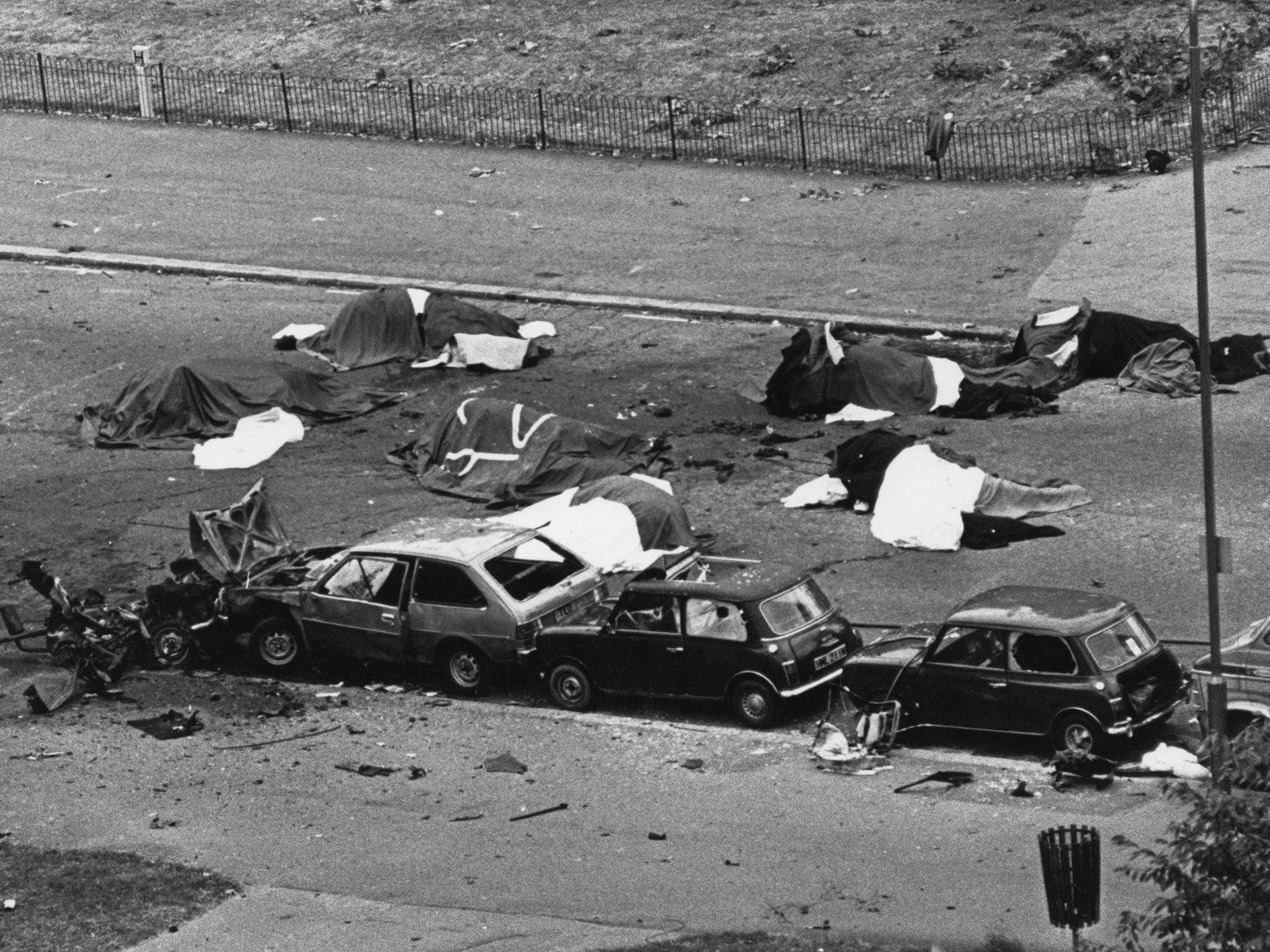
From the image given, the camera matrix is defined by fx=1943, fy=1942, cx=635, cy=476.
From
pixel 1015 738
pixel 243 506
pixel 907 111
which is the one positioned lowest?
pixel 1015 738

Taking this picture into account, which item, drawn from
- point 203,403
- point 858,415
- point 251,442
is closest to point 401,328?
point 203,403

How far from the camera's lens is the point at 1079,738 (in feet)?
49.8

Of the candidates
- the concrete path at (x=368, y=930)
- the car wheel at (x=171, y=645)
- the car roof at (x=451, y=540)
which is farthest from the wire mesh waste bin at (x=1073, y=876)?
the car wheel at (x=171, y=645)

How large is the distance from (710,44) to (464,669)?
24.7m

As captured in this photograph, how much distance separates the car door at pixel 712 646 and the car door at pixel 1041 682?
233 cm

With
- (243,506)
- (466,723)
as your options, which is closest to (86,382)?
(243,506)

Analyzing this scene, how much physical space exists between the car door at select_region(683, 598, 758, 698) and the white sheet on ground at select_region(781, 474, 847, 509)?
5485 millimetres

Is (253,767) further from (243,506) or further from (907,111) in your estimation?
(907,111)

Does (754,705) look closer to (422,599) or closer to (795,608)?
(795,608)

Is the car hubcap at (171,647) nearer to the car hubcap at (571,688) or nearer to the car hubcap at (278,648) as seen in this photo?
the car hubcap at (278,648)

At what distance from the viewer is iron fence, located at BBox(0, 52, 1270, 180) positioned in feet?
114

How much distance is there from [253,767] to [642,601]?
364 cm

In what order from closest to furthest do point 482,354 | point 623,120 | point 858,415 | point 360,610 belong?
point 360,610, point 858,415, point 482,354, point 623,120

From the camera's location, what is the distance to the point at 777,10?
4134 centimetres
